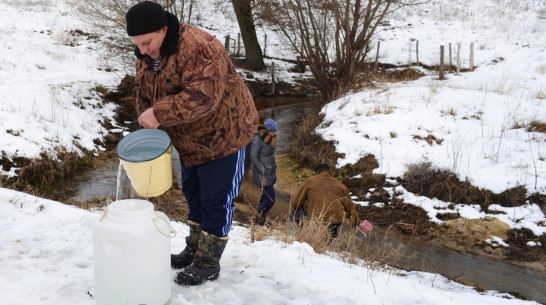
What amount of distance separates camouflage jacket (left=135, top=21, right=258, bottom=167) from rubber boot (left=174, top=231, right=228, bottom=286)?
51 centimetres

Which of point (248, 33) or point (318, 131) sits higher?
point (248, 33)

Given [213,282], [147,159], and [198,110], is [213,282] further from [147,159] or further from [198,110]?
[198,110]

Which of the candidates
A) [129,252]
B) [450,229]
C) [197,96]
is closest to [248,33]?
[450,229]

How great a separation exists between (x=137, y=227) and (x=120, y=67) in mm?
13677

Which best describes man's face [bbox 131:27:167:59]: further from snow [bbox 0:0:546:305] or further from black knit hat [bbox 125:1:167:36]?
snow [bbox 0:0:546:305]

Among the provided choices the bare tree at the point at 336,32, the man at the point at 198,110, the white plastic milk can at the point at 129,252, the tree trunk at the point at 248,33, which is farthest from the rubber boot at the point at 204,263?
the tree trunk at the point at 248,33

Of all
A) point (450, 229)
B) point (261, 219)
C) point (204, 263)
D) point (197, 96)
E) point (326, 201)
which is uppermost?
point (197, 96)

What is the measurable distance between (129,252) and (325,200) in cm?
328

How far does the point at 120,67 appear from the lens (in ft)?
48.3

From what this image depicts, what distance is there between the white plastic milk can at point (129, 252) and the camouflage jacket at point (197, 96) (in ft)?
1.73

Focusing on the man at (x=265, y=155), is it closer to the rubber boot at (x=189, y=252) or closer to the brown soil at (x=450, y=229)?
the brown soil at (x=450, y=229)

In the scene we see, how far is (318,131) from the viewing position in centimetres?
1066

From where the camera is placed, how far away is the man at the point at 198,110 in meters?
2.41

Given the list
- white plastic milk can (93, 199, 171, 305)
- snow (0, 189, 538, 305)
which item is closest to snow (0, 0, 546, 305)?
snow (0, 189, 538, 305)
